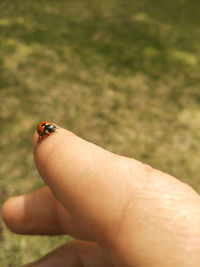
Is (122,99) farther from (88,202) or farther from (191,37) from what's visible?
(88,202)

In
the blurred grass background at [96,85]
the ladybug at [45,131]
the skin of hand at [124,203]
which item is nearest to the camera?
the skin of hand at [124,203]

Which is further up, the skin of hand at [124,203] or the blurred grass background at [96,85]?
the skin of hand at [124,203]

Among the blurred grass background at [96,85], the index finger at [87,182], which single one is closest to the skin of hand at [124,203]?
the index finger at [87,182]

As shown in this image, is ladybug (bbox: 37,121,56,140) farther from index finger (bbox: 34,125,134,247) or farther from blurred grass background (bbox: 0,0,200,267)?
blurred grass background (bbox: 0,0,200,267)

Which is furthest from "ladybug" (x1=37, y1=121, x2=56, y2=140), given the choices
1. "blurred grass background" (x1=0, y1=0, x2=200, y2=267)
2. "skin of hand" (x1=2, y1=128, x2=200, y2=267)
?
"blurred grass background" (x1=0, y1=0, x2=200, y2=267)

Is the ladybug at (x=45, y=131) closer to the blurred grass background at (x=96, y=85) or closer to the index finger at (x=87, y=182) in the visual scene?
the index finger at (x=87, y=182)

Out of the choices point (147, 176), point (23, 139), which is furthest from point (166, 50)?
point (147, 176)

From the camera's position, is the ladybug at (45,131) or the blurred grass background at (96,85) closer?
A: the ladybug at (45,131)

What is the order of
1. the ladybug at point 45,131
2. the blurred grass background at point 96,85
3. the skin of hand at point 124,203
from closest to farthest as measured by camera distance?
the skin of hand at point 124,203 → the ladybug at point 45,131 → the blurred grass background at point 96,85
